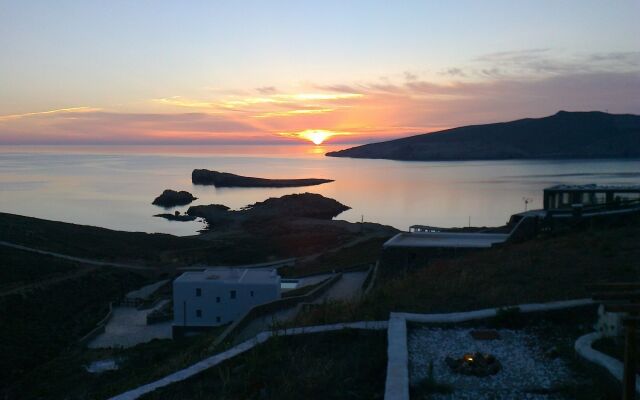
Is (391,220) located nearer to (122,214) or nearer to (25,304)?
(122,214)

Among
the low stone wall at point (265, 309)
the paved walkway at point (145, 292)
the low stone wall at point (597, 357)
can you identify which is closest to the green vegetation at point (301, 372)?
the low stone wall at point (597, 357)

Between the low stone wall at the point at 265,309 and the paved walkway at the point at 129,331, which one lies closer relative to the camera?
the low stone wall at the point at 265,309

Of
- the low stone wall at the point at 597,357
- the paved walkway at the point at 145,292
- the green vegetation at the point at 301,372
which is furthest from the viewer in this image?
the paved walkway at the point at 145,292

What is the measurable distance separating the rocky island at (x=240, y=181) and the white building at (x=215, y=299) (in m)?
91.1

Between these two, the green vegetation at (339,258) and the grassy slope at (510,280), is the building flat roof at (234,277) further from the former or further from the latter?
the grassy slope at (510,280)

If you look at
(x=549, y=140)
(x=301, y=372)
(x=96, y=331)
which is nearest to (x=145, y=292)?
(x=96, y=331)

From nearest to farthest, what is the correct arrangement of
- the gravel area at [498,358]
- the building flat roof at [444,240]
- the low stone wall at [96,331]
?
the gravel area at [498,358] → the building flat roof at [444,240] → the low stone wall at [96,331]

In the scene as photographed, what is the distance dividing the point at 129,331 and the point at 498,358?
15.9 m

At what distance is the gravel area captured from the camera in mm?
4262

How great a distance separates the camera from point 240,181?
115m

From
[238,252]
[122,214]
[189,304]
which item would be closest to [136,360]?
[189,304]

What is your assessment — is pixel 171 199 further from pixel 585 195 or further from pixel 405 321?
pixel 405 321

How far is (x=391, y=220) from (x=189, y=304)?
1490 inches

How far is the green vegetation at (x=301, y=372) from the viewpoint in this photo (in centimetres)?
450
